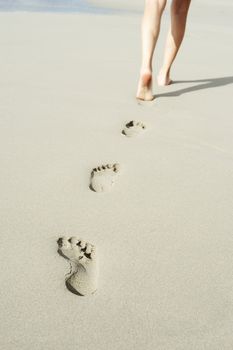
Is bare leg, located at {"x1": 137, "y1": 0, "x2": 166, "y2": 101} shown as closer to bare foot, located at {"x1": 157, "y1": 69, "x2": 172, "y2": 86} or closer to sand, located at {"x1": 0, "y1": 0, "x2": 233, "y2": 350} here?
sand, located at {"x1": 0, "y1": 0, "x2": 233, "y2": 350}

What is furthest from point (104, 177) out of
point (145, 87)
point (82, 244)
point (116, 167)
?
point (145, 87)

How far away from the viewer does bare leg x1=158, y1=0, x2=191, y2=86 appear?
223 cm

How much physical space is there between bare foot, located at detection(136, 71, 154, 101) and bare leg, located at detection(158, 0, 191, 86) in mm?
351

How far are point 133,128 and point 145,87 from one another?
1.16 feet

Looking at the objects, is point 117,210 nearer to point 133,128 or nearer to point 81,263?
point 81,263

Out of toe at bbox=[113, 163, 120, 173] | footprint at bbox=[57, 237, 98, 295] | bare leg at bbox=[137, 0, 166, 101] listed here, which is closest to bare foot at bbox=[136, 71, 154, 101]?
bare leg at bbox=[137, 0, 166, 101]

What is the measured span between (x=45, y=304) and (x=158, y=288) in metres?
0.24

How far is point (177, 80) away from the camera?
2.49 meters

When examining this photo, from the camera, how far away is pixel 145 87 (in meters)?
2.00

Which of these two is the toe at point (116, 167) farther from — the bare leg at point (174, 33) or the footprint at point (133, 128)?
the bare leg at point (174, 33)

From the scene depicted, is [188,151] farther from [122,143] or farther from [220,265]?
[220,265]

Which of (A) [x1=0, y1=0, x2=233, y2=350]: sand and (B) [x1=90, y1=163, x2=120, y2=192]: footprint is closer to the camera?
(A) [x1=0, y1=0, x2=233, y2=350]: sand

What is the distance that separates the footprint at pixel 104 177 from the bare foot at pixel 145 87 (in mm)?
678

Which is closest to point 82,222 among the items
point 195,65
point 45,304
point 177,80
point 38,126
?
point 45,304
